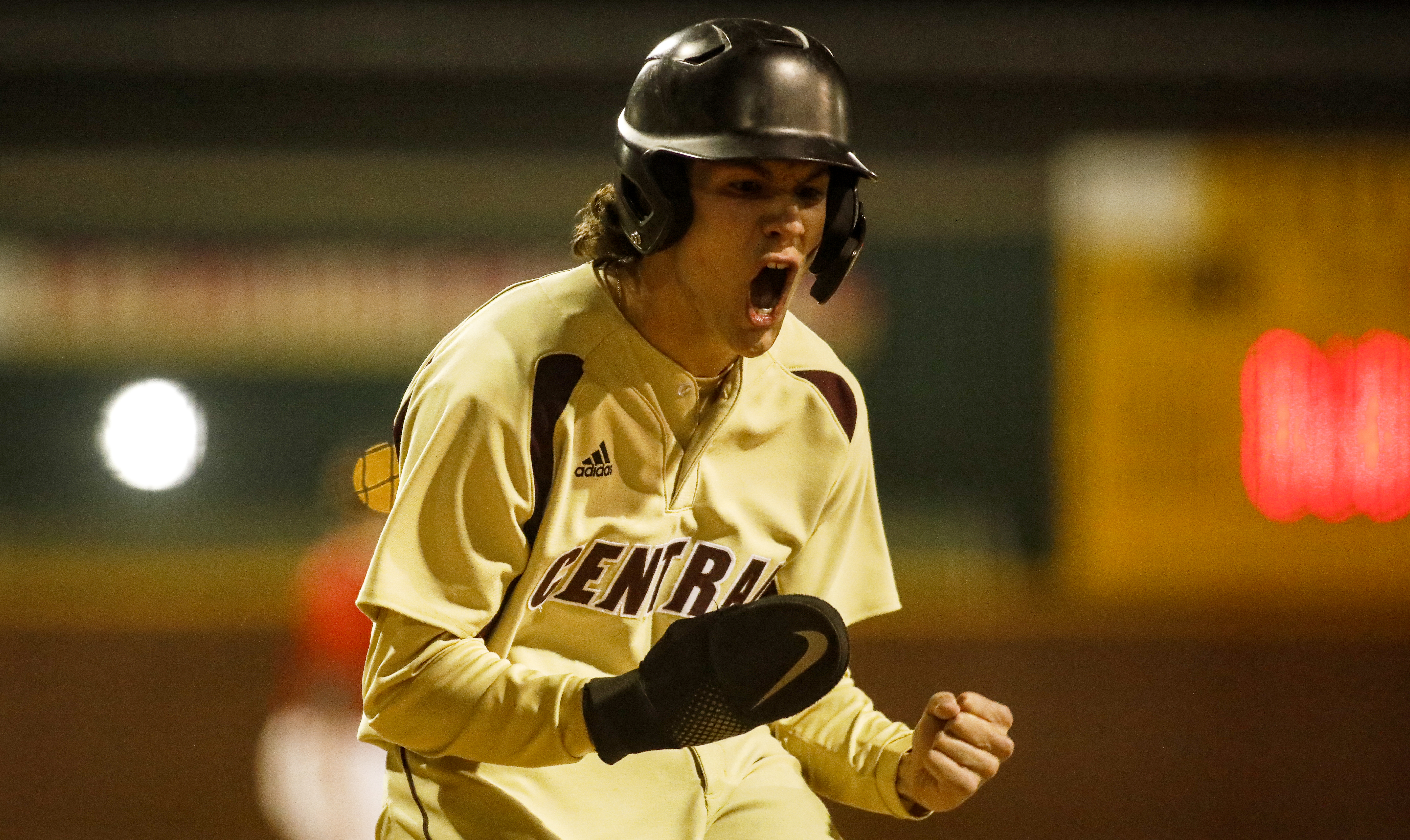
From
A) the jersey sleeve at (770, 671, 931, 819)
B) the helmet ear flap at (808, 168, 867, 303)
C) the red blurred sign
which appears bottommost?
the red blurred sign

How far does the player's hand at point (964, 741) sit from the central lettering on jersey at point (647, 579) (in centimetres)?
29

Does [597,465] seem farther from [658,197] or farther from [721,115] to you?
[721,115]

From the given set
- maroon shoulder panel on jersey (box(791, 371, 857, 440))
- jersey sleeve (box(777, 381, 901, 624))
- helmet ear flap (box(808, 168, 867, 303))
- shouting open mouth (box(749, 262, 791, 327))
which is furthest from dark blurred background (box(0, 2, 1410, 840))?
shouting open mouth (box(749, 262, 791, 327))

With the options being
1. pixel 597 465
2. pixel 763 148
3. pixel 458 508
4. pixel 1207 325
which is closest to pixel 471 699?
pixel 458 508

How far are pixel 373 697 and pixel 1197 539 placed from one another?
201 inches

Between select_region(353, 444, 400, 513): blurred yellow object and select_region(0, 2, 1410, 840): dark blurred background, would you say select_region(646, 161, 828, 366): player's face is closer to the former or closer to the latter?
select_region(353, 444, 400, 513): blurred yellow object

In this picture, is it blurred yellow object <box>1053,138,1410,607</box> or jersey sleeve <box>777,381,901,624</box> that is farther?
blurred yellow object <box>1053,138,1410,607</box>

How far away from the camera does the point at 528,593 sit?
1.69 m

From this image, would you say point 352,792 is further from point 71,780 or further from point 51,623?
point 51,623

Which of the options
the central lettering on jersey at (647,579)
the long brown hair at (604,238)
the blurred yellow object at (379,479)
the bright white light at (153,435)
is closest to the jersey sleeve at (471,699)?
the central lettering on jersey at (647,579)

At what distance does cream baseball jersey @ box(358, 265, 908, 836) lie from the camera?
1.58 metres

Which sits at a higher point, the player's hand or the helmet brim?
the helmet brim

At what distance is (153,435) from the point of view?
20.1ft

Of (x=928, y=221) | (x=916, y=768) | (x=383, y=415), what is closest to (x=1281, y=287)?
(x=928, y=221)
